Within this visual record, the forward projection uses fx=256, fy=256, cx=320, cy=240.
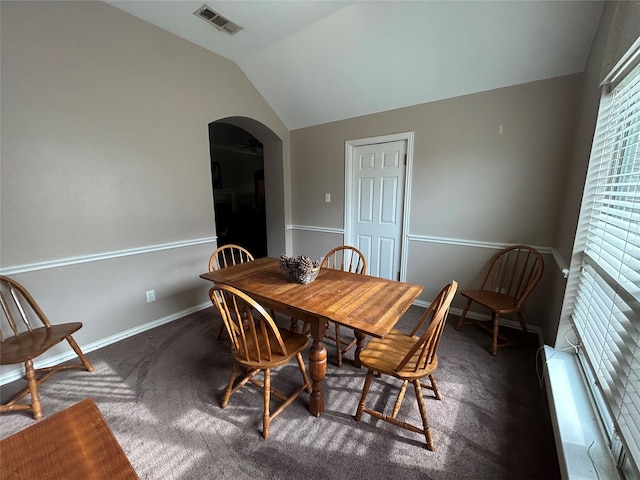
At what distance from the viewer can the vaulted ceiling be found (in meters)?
1.89

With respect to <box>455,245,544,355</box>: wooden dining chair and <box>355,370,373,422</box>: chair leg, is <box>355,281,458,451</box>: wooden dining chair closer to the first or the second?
<box>355,370,373,422</box>: chair leg

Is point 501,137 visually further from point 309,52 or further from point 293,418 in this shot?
point 293,418

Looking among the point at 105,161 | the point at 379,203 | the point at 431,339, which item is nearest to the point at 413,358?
the point at 431,339

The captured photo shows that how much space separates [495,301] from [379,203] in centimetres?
159

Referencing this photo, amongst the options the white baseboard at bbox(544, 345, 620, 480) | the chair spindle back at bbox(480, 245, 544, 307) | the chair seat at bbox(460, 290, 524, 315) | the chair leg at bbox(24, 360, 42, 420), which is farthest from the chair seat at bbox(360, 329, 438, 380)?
the chair leg at bbox(24, 360, 42, 420)

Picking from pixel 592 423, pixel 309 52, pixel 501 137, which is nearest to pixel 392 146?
pixel 501 137

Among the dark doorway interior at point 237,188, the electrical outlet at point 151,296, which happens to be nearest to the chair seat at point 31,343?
the electrical outlet at point 151,296

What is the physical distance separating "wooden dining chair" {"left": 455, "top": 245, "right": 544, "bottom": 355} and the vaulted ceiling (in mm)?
1534

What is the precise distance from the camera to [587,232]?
1.53m

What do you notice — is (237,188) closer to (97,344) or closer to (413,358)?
(97,344)

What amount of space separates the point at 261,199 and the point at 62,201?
402 cm

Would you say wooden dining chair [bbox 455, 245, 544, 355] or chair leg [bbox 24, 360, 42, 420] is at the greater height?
wooden dining chair [bbox 455, 245, 544, 355]

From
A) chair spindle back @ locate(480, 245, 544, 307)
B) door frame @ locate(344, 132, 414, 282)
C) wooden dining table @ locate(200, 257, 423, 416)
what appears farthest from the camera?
door frame @ locate(344, 132, 414, 282)

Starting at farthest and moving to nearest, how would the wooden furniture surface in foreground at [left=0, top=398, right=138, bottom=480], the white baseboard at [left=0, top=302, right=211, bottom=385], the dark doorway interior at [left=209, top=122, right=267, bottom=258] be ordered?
the dark doorway interior at [left=209, top=122, right=267, bottom=258], the white baseboard at [left=0, top=302, right=211, bottom=385], the wooden furniture surface in foreground at [left=0, top=398, right=138, bottom=480]
